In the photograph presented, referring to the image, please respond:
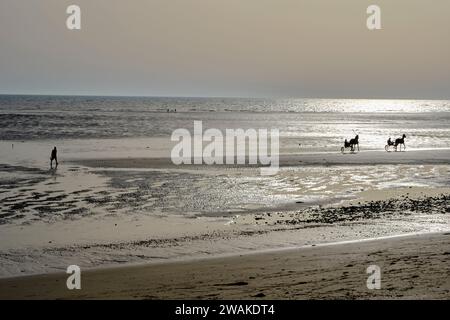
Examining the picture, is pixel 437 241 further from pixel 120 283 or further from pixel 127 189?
pixel 127 189

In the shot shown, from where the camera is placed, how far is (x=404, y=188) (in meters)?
22.5

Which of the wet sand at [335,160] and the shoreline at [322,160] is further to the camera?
the wet sand at [335,160]

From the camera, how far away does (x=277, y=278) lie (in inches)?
390

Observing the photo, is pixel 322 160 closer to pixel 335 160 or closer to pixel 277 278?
pixel 335 160

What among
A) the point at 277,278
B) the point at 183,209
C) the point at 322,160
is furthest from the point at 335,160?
the point at 277,278

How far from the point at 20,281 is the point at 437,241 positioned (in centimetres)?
867

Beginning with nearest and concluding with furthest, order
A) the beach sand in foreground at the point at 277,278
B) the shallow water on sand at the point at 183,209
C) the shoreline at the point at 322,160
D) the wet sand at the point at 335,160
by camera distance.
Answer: the beach sand in foreground at the point at 277,278, the shallow water on sand at the point at 183,209, the shoreline at the point at 322,160, the wet sand at the point at 335,160

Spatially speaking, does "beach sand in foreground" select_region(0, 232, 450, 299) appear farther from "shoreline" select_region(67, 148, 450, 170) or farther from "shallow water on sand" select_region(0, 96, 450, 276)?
"shoreline" select_region(67, 148, 450, 170)

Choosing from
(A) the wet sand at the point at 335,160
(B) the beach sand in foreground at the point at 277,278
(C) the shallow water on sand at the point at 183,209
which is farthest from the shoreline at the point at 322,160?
(B) the beach sand in foreground at the point at 277,278

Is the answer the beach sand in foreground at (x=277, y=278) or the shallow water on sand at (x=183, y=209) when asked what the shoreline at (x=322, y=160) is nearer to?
the shallow water on sand at (x=183, y=209)

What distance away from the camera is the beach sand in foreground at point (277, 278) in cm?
882
